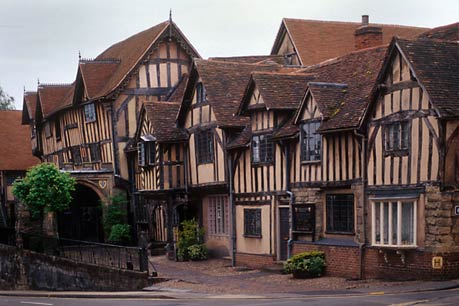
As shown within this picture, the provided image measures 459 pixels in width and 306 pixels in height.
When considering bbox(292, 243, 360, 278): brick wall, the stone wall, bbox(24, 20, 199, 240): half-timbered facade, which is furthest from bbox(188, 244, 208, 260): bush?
the stone wall

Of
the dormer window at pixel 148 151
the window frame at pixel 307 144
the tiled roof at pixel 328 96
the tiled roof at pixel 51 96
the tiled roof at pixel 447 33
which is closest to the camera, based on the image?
the tiled roof at pixel 328 96

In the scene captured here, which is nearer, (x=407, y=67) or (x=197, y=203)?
(x=407, y=67)

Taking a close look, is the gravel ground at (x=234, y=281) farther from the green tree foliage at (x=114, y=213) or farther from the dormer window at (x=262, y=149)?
the green tree foliage at (x=114, y=213)

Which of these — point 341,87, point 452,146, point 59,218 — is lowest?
point 59,218

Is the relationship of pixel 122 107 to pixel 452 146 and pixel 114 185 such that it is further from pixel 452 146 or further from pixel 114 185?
pixel 452 146

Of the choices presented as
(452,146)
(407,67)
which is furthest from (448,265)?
(407,67)

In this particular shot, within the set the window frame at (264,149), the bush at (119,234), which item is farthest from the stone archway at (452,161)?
the bush at (119,234)

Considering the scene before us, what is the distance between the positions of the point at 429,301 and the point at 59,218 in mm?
30378

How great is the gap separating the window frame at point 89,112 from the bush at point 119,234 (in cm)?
681

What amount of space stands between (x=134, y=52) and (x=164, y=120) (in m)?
8.60

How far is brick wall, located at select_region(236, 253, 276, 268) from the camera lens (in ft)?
94.1

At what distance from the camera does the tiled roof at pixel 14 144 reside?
172ft

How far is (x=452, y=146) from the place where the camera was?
2095cm

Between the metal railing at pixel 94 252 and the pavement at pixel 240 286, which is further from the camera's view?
the metal railing at pixel 94 252
